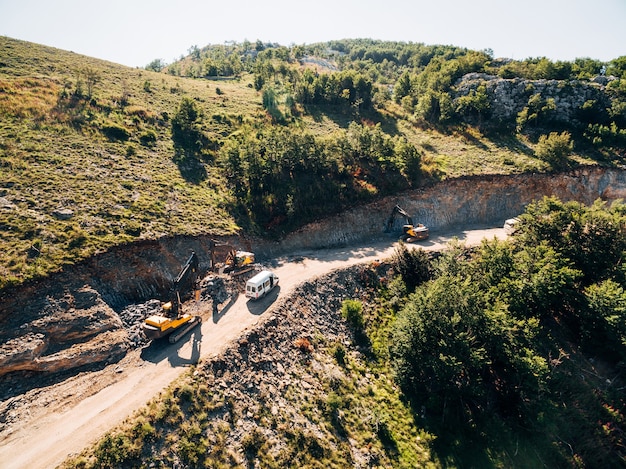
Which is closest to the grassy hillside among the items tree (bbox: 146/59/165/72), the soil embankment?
the soil embankment

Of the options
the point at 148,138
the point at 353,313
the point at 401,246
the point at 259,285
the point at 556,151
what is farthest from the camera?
the point at 556,151

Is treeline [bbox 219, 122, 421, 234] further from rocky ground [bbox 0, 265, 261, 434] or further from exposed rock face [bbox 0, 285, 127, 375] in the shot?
exposed rock face [bbox 0, 285, 127, 375]

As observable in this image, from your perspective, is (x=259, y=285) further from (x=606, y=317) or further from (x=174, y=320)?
(x=606, y=317)

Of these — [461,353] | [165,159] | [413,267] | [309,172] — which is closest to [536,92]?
[309,172]

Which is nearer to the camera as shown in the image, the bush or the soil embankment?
the soil embankment

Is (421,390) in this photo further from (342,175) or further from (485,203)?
(485,203)

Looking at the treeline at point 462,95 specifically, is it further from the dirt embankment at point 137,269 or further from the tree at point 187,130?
the tree at point 187,130

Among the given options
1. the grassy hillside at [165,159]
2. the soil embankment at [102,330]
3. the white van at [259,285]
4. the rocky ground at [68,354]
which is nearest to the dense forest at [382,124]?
the grassy hillside at [165,159]
